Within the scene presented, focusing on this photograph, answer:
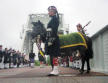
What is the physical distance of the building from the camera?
5953 millimetres

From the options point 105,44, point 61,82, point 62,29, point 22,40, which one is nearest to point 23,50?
point 22,40

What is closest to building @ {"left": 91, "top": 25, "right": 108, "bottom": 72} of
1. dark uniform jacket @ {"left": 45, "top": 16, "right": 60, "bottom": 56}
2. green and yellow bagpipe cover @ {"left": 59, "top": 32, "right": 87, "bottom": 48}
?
green and yellow bagpipe cover @ {"left": 59, "top": 32, "right": 87, "bottom": 48}

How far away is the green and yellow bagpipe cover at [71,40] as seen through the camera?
4.83 metres

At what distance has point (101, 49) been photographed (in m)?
6.42

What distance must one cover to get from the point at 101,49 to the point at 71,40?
73.0 inches

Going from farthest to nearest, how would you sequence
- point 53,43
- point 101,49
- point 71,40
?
point 101,49
point 71,40
point 53,43

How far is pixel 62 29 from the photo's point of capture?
3500cm

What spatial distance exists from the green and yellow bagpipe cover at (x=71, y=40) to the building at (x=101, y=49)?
42.7 inches

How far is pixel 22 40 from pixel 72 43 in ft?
113

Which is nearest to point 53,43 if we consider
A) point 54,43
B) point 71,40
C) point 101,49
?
point 54,43

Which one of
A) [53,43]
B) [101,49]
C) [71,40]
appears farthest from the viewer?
[101,49]

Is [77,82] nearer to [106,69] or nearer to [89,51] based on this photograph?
[89,51]

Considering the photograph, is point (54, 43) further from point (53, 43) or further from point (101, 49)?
point (101, 49)

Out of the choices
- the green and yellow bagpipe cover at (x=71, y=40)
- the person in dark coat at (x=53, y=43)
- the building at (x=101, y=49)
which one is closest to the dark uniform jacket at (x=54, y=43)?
the person in dark coat at (x=53, y=43)
